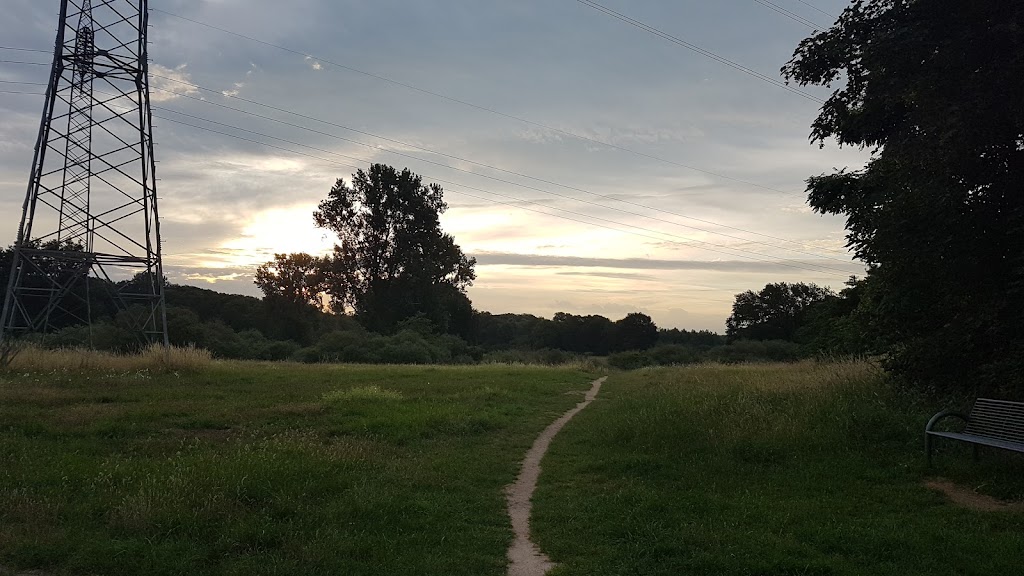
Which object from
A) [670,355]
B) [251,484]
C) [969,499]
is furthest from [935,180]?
[670,355]

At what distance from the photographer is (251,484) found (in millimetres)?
7074

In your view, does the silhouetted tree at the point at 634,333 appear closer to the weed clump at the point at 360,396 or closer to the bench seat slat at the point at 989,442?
the weed clump at the point at 360,396

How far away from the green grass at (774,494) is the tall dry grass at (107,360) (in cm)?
1580

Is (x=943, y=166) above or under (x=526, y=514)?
above

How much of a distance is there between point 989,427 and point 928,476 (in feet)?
3.60

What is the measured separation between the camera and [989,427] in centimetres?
829

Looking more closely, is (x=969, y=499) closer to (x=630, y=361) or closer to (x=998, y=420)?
(x=998, y=420)

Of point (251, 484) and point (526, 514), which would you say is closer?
point (251, 484)

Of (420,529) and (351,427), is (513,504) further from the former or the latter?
(351,427)

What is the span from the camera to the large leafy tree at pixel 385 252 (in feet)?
190

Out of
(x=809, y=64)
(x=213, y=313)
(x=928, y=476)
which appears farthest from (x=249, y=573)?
(x=213, y=313)

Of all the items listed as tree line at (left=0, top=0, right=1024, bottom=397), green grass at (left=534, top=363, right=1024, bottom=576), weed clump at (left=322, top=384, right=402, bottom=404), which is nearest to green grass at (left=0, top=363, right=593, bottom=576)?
weed clump at (left=322, top=384, right=402, bottom=404)

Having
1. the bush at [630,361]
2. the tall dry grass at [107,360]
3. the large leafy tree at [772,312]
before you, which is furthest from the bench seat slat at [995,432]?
the large leafy tree at [772,312]

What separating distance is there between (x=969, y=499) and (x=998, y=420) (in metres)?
1.62
